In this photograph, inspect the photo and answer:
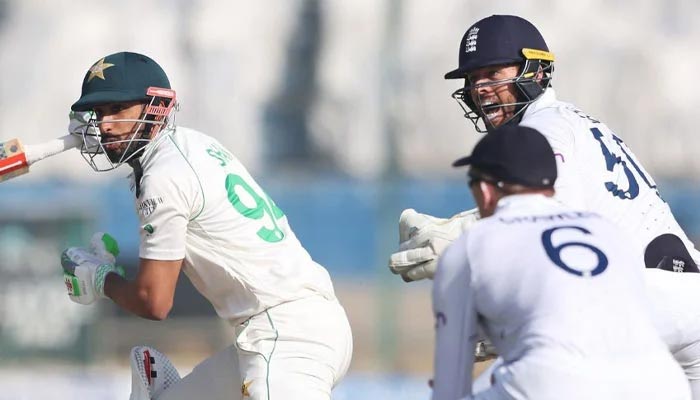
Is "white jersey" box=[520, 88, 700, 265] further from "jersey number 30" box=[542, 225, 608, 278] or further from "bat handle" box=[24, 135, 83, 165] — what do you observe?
"bat handle" box=[24, 135, 83, 165]

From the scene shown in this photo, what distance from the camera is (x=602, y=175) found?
4086 mm

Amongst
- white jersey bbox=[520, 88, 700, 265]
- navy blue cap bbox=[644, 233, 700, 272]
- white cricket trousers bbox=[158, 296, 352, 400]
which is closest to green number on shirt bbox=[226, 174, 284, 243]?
white cricket trousers bbox=[158, 296, 352, 400]

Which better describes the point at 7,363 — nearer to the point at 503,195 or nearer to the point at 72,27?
the point at 72,27

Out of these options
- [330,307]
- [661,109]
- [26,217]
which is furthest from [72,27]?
[330,307]

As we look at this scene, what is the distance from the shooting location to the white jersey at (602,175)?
4000 millimetres

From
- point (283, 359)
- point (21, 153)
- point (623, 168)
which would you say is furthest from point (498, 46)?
point (21, 153)

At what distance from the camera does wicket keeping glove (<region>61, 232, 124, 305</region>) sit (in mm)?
4469

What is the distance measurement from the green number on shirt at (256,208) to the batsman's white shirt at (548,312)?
135cm

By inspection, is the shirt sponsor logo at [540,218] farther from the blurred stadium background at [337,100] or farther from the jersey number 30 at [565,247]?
the blurred stadium background at [337,100]

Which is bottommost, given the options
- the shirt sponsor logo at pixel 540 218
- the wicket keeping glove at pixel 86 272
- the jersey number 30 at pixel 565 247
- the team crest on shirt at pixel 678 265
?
the wicket keeping glove at pixel 86 272

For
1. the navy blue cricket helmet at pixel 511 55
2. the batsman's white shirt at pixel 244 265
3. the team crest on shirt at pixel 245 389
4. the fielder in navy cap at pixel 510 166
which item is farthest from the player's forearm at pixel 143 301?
the fielder in navy cap at pixel 510 166

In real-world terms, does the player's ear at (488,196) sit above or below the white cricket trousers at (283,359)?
above

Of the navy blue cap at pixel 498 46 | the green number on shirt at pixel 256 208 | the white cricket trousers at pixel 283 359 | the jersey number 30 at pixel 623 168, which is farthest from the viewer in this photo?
the navy blue cap at pixel 498 46

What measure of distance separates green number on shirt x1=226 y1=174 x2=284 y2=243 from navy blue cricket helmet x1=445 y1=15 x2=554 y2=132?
0.80 meters
